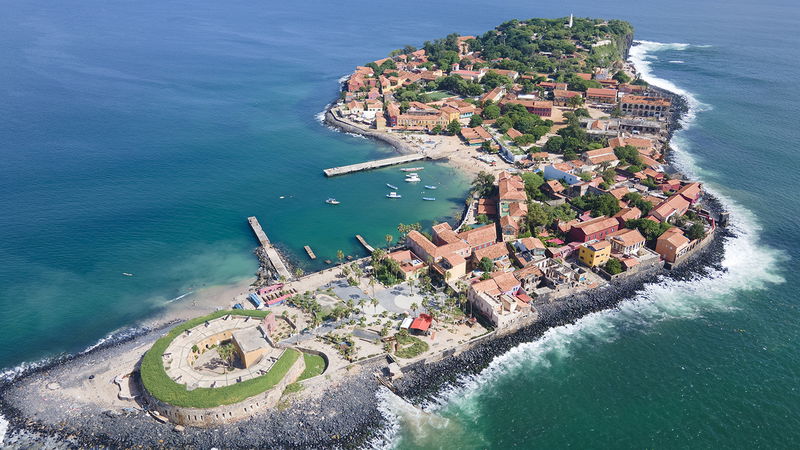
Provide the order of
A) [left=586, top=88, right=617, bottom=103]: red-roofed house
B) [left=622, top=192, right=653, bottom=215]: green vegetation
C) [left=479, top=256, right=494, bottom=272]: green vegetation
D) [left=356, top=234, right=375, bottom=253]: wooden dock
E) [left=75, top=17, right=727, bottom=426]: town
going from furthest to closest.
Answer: [left=586, top=88, right=617, bottom=103]: red-roofed house
[left=622, top=192, right=653, bottom=215]: green vegetation
[left=356, top=234, right=375, bottom=253]: wooden dock
[left=479, top=256, right=494, bottom=272]: green vegetation
[left=75, top=17, right=727, bottom=426]: town

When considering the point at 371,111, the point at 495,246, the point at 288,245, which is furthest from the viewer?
the point at 371,111

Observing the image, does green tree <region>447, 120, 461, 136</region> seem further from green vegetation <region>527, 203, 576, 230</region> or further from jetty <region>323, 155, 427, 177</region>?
green vegetation <region>527, 203, 576, 230</region>

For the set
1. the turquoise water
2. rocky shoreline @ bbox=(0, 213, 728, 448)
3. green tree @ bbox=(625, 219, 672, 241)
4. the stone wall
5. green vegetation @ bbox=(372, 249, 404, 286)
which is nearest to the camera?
rocky shoreline @ bbox=(0, 213, 728, 448)

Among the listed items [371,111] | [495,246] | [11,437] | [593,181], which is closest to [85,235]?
[11,437]

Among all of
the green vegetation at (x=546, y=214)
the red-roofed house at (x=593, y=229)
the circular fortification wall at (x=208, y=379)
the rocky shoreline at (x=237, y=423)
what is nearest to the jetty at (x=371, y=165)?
the green vegetation at (x=546, y=214)

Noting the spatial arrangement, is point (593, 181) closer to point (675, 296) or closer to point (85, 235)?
point (675, 296)

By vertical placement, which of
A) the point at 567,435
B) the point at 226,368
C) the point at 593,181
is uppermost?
the point at 593,181

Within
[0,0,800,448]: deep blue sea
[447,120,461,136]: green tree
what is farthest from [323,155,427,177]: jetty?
[447,120,461,136]: green tree

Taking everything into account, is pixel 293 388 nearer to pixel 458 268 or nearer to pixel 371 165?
pixel 458 268
